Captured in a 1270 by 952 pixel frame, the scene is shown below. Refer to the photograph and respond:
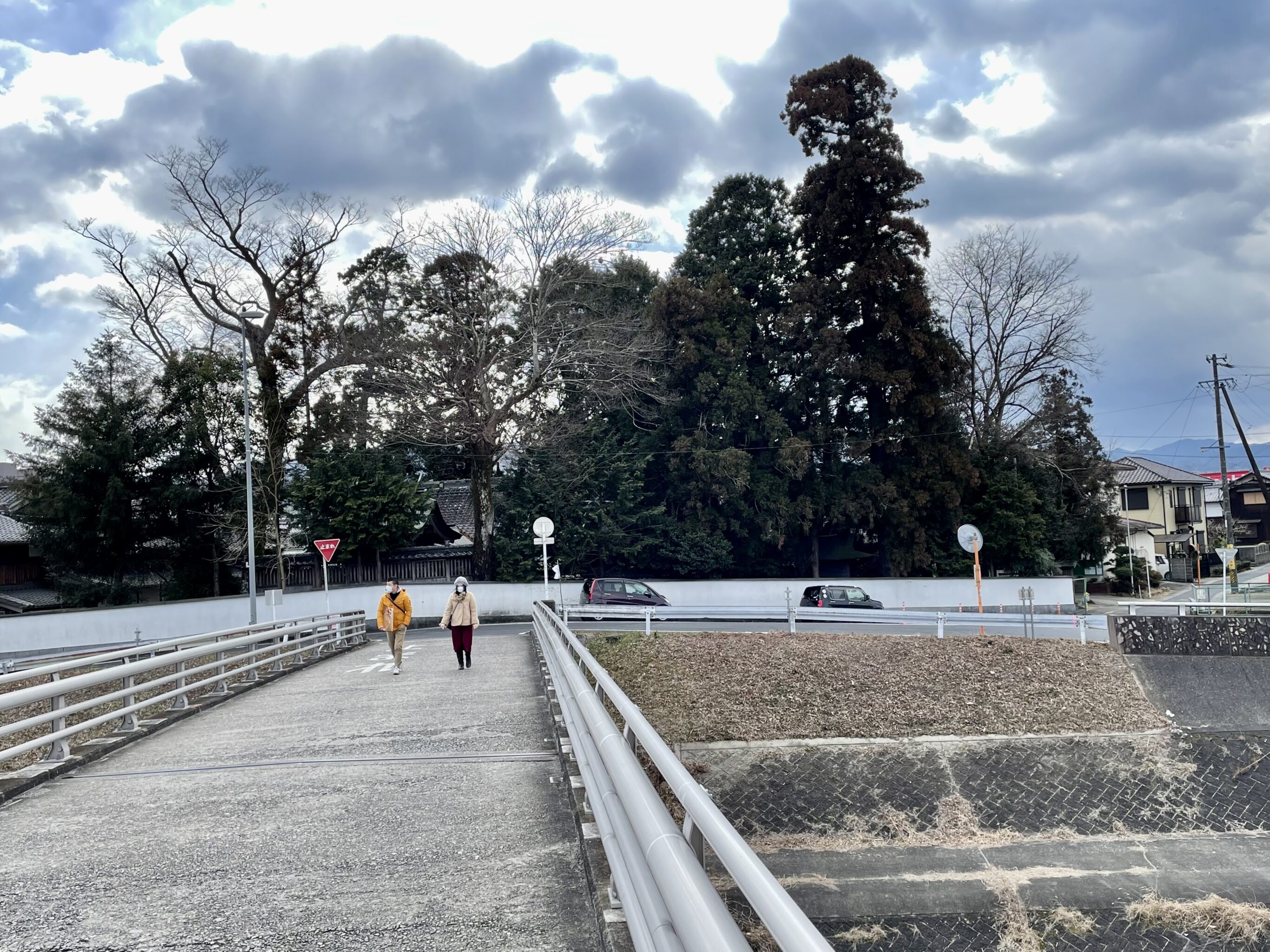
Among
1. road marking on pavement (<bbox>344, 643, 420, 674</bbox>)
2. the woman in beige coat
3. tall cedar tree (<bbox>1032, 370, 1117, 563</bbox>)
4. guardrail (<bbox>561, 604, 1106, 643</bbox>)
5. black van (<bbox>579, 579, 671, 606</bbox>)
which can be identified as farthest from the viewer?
tall cedar tree (<bbox>1032, 370, 1117, 563</bbox>)

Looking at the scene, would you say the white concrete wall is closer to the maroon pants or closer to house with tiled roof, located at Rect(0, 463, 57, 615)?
house with tiled roof, located at Rect(0, 463, 57, 615)

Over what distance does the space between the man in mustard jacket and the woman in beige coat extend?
2.51ft

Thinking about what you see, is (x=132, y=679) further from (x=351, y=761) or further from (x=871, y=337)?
(x=871, y=337)

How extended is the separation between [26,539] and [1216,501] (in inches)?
4008

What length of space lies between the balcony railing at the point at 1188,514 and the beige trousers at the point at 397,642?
74.2 meters

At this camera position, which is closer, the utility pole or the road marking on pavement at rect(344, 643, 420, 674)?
the road marking on pavement at rect(344, 643, 420, 674)

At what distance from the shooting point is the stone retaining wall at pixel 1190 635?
18812mm

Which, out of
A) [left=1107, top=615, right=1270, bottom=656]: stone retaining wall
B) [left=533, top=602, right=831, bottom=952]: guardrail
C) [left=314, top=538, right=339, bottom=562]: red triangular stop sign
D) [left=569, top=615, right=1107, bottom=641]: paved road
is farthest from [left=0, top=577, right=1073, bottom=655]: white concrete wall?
[left=533, top=602, right=831, bottom=952]: guardrail

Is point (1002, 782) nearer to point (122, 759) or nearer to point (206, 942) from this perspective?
point (122, 759)

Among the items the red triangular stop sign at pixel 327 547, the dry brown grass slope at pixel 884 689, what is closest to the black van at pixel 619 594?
the red triangular stop sign at pixel 327 547

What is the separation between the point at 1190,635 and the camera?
1917 centimetres

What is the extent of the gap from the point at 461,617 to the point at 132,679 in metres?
6.50

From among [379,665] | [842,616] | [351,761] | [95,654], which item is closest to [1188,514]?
[842,616]

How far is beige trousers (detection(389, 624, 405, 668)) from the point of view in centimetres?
1725
